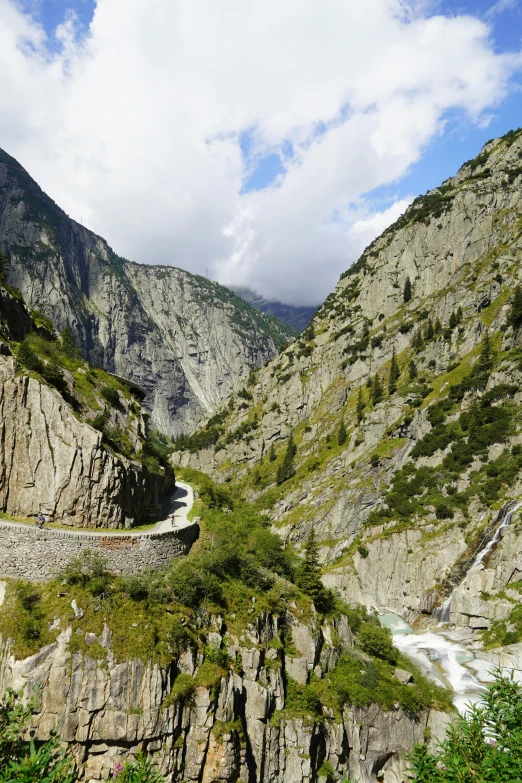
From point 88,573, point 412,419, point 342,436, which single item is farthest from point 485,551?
point 342,436

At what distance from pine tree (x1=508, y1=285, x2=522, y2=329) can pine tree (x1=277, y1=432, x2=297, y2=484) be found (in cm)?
5943

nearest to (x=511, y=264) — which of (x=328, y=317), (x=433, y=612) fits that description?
(x=328, y=317)

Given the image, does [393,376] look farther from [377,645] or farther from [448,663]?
[377,645]

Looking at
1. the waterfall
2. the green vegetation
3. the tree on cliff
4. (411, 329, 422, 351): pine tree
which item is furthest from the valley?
the tree on cliff

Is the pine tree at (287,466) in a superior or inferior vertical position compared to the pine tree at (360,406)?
inferior

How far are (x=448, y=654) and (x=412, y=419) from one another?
50.0 m

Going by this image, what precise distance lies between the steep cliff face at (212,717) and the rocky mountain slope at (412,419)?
21335 mm

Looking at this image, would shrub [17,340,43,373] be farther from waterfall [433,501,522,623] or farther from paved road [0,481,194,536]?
waterfall [433,501,522,623]

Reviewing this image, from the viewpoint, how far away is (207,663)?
30078 mm

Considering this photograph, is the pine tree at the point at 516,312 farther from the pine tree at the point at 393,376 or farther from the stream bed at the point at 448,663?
the stream bed at the point at 448,663

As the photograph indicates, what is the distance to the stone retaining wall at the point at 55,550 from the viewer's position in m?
28.5

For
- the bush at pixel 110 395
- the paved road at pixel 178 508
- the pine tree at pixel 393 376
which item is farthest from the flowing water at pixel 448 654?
the pine tree at pixel 393 376

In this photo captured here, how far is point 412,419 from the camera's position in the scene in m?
90.5

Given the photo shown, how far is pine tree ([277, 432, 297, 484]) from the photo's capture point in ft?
365
